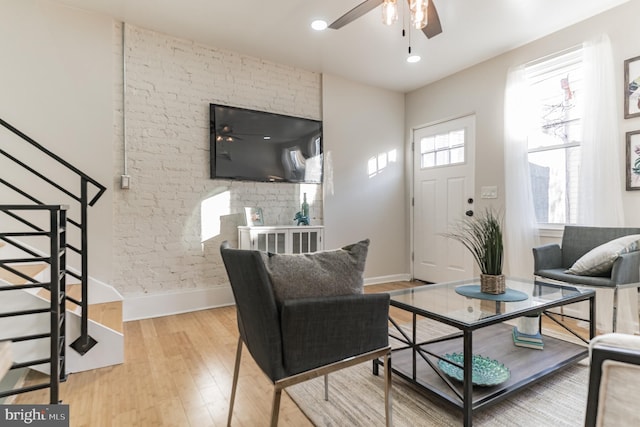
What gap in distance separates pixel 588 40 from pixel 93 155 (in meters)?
4.54

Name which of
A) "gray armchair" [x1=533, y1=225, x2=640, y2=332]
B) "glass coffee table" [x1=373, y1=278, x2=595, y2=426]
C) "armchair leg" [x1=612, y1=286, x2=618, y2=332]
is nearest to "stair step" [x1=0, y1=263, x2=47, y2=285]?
"glass coffee table" [x1=373, y1=278, x2=595, y2=426]

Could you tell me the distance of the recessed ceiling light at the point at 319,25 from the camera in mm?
3002

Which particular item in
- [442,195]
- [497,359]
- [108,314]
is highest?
[442,195]

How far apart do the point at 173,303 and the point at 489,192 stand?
11.9 feet

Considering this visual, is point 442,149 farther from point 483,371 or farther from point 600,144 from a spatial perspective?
point 483,371

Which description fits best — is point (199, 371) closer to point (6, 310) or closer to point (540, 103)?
point (6, 310)

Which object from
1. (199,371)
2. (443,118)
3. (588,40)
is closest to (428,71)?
(443,118)

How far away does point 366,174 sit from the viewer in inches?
179

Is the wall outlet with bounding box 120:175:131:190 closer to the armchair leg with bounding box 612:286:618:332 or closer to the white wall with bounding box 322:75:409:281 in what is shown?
the white wall with bounding box 322:75:409:281

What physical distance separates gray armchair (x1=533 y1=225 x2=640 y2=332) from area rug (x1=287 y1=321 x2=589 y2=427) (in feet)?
2.63

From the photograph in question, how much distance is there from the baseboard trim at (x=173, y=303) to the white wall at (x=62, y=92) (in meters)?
0.37

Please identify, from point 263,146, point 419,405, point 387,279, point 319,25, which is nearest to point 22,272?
point 263,146

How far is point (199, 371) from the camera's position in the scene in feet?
6.91

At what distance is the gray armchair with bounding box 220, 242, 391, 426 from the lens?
1.18m
